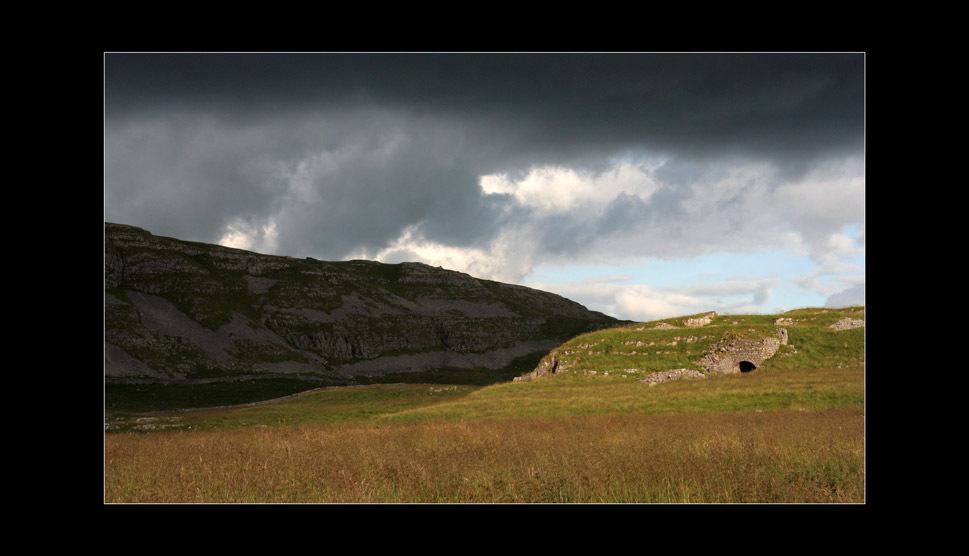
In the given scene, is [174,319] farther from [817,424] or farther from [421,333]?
[817,424]

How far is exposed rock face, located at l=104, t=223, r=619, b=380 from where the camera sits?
12388 cm

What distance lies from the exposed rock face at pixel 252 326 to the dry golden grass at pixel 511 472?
364 ft

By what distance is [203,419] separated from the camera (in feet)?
151

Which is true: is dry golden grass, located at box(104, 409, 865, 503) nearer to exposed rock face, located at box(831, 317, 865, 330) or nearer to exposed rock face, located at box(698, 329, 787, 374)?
exposed rock face, located at box(698, 329, 787, 374)

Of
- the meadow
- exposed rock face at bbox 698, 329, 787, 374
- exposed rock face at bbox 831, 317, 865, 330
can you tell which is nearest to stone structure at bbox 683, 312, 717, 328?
exposed rock face at bbox 698, 329, 787, 374

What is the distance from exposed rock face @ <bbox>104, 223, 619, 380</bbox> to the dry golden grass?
110821mm

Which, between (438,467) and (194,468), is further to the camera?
(194,468)

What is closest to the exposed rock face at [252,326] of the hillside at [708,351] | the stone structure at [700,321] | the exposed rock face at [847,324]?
the hillside at [708,351]

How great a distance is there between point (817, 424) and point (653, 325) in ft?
113

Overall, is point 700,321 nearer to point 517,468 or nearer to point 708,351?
point 708,351

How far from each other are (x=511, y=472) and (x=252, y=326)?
15953cm

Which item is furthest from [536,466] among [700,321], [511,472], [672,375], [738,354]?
[700,321]

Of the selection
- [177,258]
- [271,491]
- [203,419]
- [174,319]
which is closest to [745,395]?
[271,491]

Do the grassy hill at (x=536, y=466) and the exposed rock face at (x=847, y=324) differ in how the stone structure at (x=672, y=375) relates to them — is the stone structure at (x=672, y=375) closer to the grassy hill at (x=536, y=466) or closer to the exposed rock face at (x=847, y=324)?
the grassy hill at (x=536, y=466)
